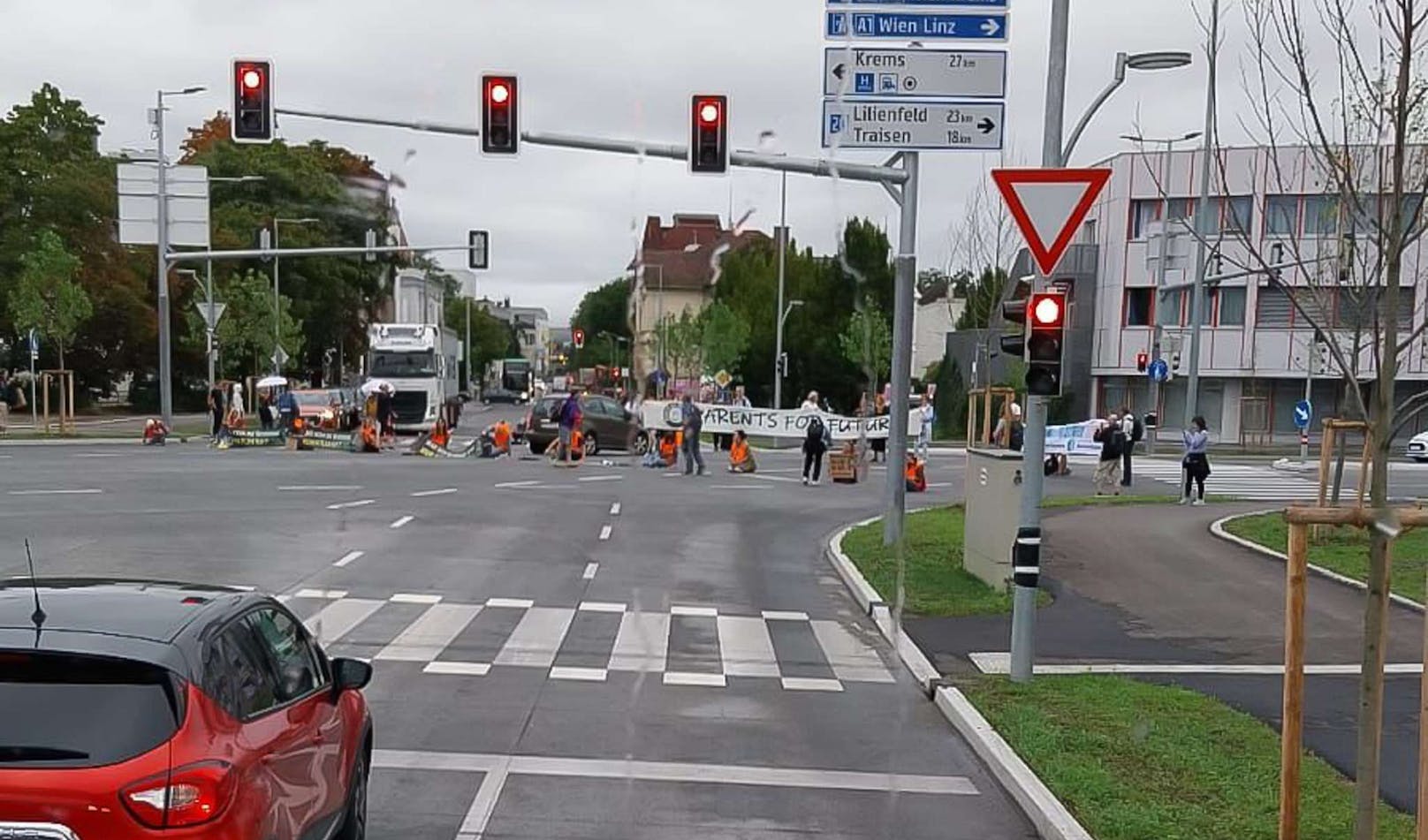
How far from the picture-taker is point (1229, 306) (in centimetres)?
5531

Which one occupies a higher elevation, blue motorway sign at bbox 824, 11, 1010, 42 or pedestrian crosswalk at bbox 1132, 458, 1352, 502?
blue motorway sign at bbox 824, 11, 1010, 42

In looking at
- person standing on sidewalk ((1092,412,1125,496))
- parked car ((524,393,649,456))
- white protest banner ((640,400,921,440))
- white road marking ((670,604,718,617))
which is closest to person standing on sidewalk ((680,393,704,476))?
white protest banner ((640,400,921,440))

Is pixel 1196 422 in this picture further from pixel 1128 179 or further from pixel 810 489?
pixel 1128 179

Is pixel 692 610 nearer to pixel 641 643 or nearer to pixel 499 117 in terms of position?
pixel 641 643

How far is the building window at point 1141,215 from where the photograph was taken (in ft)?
182

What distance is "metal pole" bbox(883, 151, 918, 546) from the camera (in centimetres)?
1870

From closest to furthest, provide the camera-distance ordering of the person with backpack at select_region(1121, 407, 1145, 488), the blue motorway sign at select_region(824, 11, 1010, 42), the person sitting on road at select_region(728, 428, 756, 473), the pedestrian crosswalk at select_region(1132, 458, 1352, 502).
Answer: the blue motorway sign at select_region(824, 11, 1010, 42) < the person with backpack at select_region(1121, 407, 1145, 488) < the pedestrian crosswalk at select_region(1132, 458, 1352, 502) < the person sitting on road at select_region(728, 428, 756, 473)

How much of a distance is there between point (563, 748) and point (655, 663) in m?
3.01

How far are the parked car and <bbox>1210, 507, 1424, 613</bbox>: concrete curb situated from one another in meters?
19.3

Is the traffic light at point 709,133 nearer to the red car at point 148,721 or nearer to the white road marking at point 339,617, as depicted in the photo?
the white road marking at point 339,617

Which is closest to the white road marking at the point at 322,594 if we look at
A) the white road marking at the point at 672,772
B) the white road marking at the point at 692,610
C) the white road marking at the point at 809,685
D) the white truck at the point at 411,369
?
the white road marking at the point at 692,610

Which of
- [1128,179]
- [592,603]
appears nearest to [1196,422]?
[592,603]

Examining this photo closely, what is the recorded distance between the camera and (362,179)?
62406 mm

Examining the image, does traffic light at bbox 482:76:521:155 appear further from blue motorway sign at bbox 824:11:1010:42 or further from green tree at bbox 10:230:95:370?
green tree at bbox 10:230:95:370
